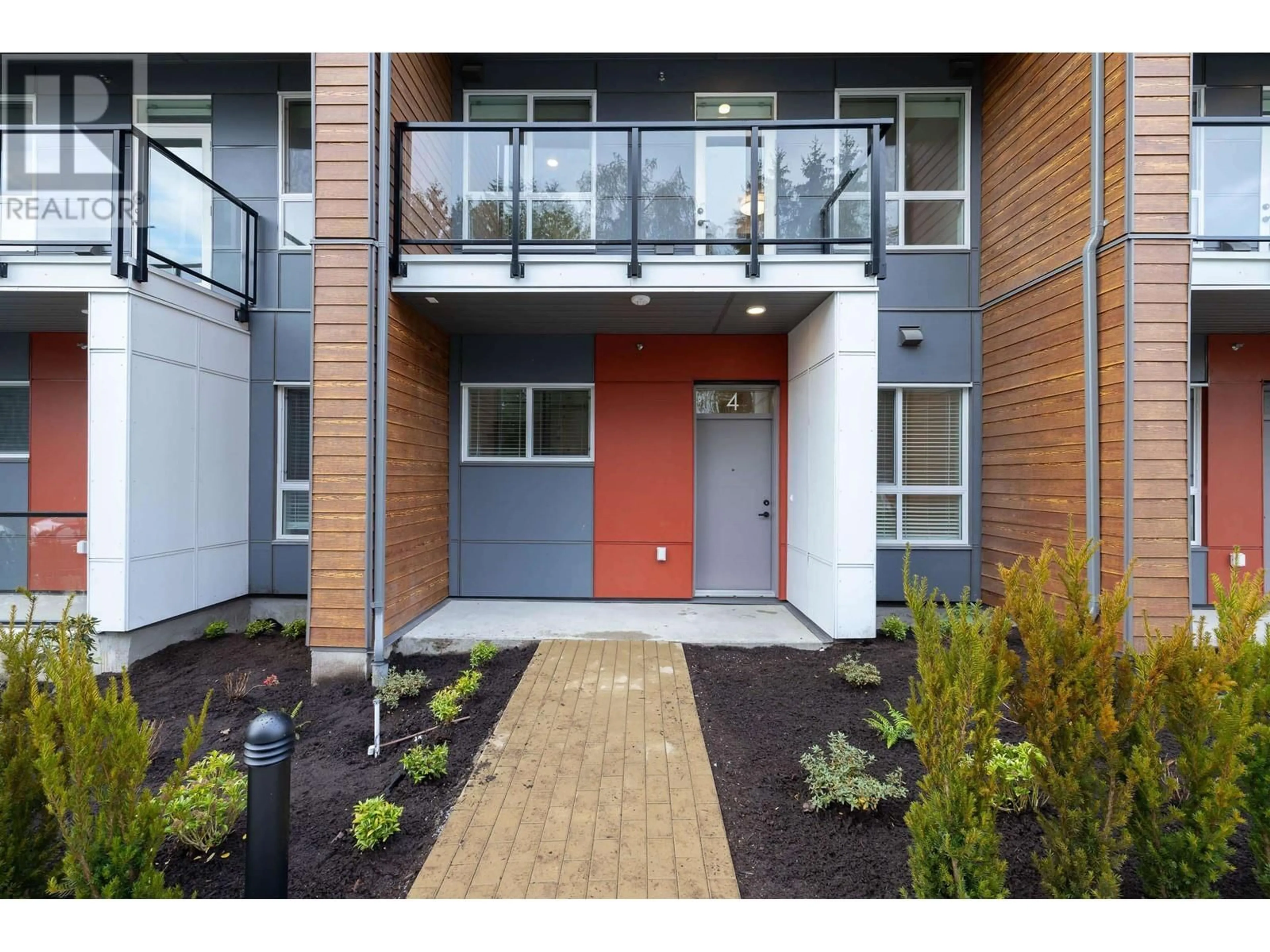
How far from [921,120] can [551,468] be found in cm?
591

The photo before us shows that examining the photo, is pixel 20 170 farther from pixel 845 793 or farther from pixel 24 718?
pixel 845 793

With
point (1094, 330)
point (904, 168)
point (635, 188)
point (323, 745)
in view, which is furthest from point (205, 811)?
point (904, 168)

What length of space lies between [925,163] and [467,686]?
7.25 meters

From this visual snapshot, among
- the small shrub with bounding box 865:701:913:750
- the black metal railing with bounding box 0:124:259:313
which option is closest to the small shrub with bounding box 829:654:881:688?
the small shrub with bounding box 865:701:913:750

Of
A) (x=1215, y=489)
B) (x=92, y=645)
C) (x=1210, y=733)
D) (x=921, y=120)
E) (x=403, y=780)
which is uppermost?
(x=921, y=120)

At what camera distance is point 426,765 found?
307cm

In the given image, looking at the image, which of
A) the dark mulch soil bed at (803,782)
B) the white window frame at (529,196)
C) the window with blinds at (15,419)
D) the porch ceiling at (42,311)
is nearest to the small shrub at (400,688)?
the dark mulch soil bed at (803,782)

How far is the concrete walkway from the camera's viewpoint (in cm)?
231

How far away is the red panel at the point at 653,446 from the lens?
6562mm

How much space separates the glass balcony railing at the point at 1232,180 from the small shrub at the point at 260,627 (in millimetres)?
9790

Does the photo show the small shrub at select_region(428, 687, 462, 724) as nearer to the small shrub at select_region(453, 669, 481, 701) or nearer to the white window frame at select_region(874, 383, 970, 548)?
the small shrub at select_region(453, 669, 481, 701)

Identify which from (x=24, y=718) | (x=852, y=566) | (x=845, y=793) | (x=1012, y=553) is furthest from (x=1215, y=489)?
(x=24, y=718)

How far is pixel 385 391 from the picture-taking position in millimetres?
4684

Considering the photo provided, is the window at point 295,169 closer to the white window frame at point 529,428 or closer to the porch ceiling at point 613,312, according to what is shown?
the porch ceiling at point 613,312
